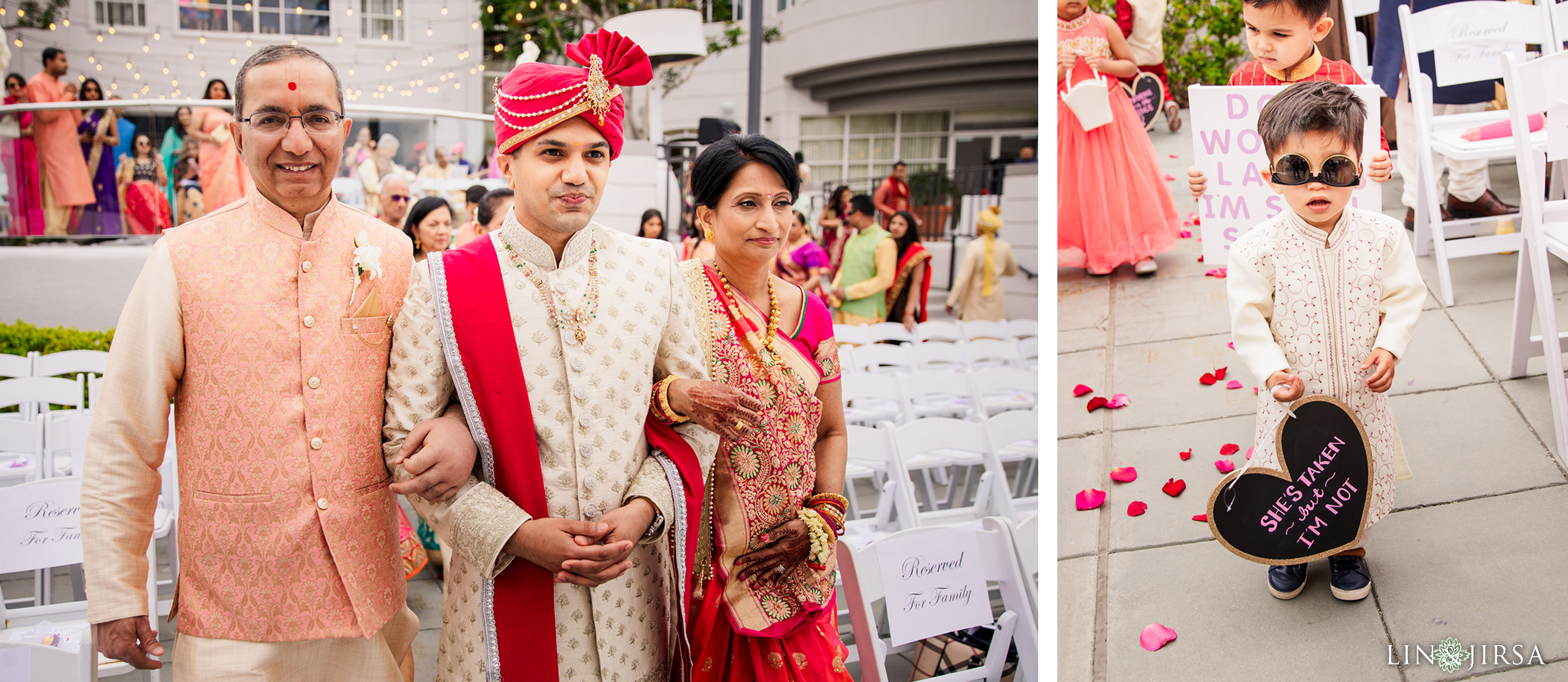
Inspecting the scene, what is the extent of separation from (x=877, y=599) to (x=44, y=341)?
18.4ft

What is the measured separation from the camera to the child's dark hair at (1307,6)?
225 cm

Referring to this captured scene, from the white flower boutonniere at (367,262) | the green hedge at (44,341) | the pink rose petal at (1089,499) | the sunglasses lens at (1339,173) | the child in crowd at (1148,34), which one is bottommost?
the pink rose petal at (1089,499)

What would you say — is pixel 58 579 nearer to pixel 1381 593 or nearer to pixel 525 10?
pixel 1381 593

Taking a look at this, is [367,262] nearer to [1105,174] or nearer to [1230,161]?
[1230,161]

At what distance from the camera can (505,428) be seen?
1591mm

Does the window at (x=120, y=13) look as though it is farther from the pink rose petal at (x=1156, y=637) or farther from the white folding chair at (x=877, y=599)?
the pink rose petal at (x=1156, y=637)

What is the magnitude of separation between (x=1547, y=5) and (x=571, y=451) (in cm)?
261

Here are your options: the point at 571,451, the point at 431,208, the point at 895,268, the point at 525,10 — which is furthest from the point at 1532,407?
the point at 525,10

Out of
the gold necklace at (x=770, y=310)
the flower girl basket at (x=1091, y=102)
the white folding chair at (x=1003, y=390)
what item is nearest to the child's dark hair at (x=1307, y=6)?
the flower girl basket at (x=1091, y=102)

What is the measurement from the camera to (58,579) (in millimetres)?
3719

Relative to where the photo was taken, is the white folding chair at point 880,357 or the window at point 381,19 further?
the window at point 381,19

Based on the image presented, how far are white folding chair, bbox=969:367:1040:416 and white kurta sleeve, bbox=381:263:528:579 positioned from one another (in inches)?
134

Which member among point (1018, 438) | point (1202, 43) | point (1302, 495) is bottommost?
point (1018, 438)

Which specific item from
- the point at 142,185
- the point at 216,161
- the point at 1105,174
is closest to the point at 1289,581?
the point at 1105,174
